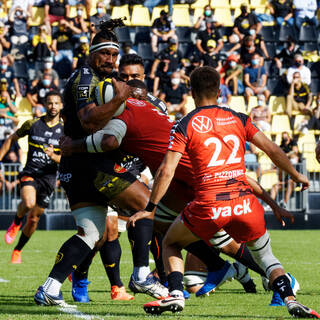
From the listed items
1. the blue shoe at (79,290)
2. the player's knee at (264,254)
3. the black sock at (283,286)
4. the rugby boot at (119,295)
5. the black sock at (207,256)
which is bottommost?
the rugby boot at (119,295)

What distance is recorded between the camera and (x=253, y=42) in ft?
69.7

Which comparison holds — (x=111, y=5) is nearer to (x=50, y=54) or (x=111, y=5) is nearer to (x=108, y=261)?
Answer: (x=50, y=54)

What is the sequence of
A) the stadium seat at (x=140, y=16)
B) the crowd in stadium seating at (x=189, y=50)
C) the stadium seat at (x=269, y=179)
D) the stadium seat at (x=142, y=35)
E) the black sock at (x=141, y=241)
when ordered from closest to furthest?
the black sock at (x=141, y=241) → the stadium seat at (x=269, y=179) → the crowd in stadium seating at (x=189, y=50) → the stadium seat at (x=142, y=35) → the stadium seat at (x=140, y=16)

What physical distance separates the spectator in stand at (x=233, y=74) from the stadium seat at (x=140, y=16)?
323cm

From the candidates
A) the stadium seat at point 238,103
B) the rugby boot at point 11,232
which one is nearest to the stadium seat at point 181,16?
the stadium seat at point 238,103

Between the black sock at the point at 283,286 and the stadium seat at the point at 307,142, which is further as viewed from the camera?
the stadium seat at the point at 307,142

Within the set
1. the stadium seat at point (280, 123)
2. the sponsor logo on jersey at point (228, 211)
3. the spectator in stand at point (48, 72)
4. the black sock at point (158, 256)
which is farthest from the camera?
the stadium seat at point (280, 123)

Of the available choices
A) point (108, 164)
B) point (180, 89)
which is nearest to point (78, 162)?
point (108, 164)

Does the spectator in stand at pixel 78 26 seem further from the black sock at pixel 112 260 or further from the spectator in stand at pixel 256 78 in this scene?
the black sock at pixel 112 260

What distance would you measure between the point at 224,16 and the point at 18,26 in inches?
239

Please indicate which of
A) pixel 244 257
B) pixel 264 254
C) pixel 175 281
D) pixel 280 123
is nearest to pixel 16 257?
pixel 244 257

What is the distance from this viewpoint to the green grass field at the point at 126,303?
564 cm

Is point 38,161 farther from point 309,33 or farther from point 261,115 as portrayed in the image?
point 309,33

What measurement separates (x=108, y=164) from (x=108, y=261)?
4.53 feet
